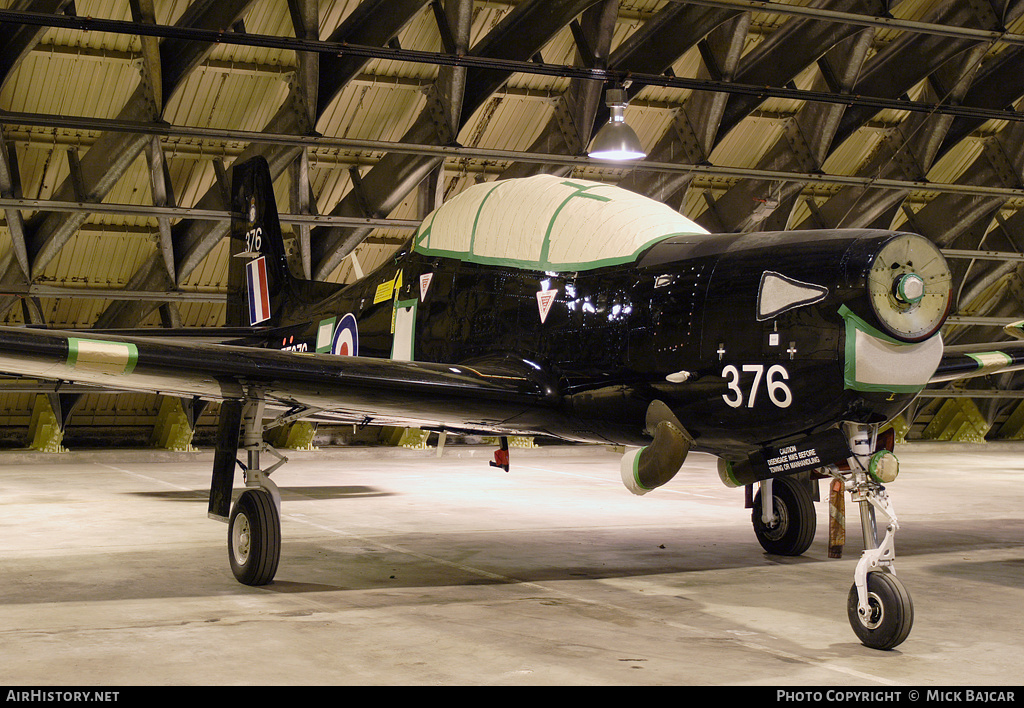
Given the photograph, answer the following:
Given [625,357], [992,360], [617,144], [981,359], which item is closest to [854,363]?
[625,357]

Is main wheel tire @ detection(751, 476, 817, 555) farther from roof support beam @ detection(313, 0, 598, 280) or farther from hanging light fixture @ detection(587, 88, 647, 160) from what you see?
roof support beam @ detection(313, 0, 598, 280)

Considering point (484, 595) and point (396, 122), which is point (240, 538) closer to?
point (484, 595)

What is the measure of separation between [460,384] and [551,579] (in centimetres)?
140

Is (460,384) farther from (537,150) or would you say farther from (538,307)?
(537,150)

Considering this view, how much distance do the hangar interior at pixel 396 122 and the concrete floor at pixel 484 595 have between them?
4.72 meters

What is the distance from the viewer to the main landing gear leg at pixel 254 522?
5.86 m

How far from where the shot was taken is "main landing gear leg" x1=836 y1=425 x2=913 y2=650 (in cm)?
442

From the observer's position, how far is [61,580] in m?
5.90

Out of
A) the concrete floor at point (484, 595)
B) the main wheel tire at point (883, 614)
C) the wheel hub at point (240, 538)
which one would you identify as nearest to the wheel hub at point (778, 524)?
the concrete floor at point (484, 595)

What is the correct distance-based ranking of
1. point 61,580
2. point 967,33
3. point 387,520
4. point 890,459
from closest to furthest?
point 890,459 < point 61,580 < point 387,520 < point 967,33

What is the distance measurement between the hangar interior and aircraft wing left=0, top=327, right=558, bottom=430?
6349 millimetres

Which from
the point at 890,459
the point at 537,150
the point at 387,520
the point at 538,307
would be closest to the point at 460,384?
the point at 538,307

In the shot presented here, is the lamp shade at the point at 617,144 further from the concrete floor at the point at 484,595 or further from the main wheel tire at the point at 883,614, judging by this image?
the main wheel tire at the point at 883,614
